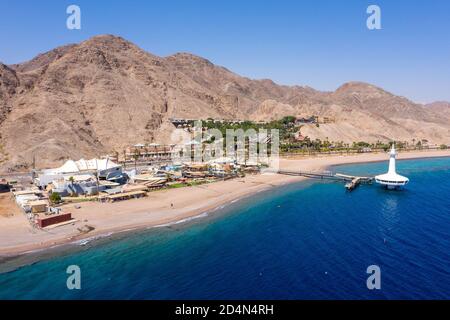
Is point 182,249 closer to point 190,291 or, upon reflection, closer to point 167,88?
point 190,291

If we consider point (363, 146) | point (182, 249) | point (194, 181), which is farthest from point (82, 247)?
point (363, 146)

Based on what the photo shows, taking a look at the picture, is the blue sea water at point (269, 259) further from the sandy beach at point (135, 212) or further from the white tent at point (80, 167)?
the white tent at point (80, 167)

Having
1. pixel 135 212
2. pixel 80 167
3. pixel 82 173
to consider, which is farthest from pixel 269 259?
pixel 80 167

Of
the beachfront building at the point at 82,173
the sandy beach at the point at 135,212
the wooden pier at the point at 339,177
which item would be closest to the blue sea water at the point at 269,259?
the sandy beach at the point at 135,212

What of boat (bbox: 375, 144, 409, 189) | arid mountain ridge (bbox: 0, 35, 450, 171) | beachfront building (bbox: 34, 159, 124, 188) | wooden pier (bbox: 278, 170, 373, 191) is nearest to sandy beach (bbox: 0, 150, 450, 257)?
wooden pier (bbox: 278, 170, 373, 191)

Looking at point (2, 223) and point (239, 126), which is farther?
point (239, 126)

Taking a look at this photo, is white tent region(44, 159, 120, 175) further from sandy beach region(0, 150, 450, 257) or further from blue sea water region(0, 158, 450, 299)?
blue sea water region(0, 158, 450, 299)

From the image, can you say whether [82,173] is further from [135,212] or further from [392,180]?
[392,180]
